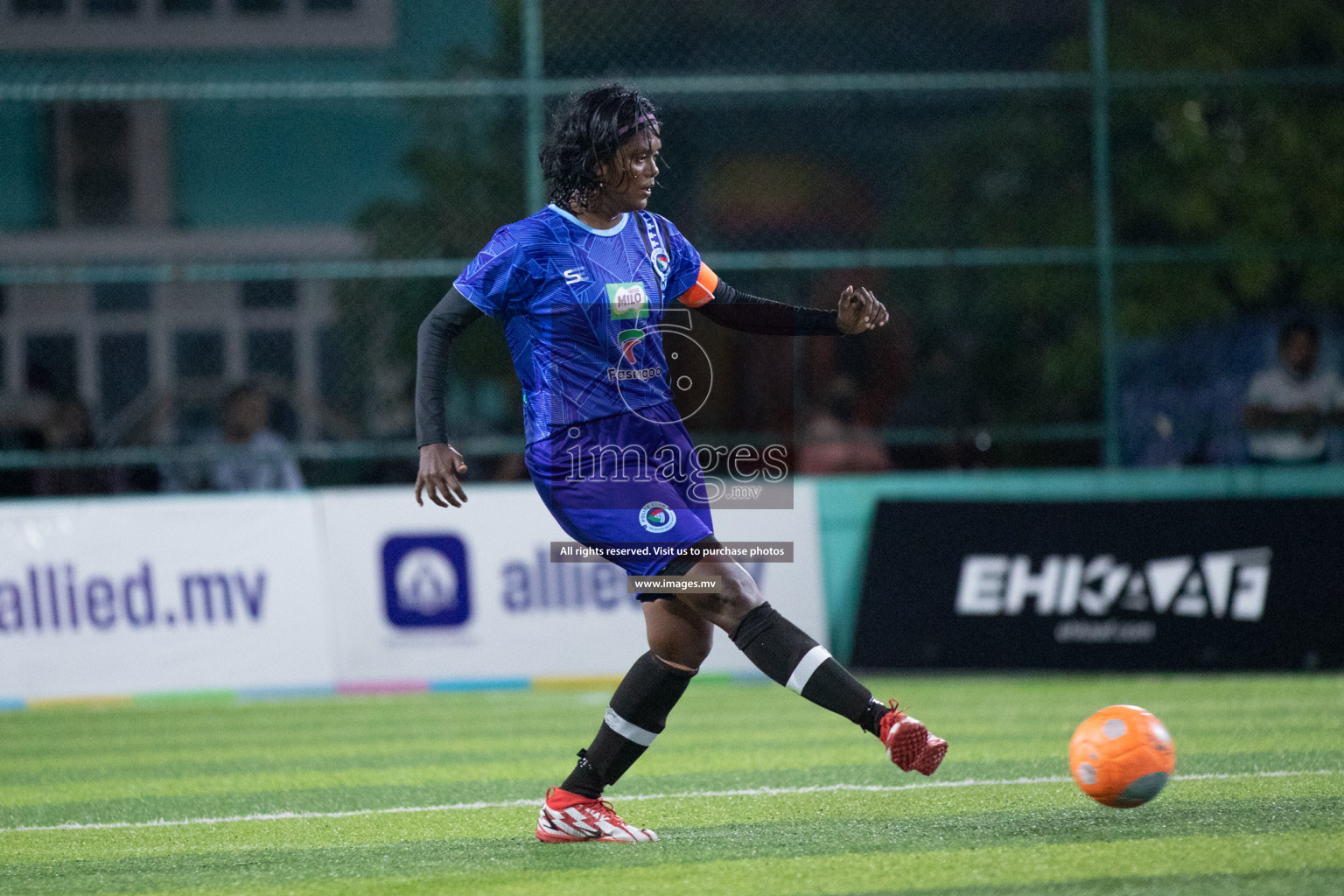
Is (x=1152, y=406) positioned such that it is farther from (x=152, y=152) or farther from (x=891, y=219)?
(x=152, y=152)

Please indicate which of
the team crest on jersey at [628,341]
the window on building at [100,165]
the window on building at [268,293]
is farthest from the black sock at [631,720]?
the window on building at [100,165]

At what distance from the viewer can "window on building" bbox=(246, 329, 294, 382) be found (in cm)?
1344

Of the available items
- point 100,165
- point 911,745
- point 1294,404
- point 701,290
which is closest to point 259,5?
point 100,165

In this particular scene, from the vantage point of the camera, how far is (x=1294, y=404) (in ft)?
38.7

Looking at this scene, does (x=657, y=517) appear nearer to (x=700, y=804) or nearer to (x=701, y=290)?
(x=701, y=290)

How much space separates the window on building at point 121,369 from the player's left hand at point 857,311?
9.10 meters

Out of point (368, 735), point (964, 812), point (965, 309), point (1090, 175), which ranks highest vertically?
point (1090, 175)

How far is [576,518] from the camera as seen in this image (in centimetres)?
499

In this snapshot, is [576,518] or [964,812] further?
[964,812]

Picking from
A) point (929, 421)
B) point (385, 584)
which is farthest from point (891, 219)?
point (385, 584)

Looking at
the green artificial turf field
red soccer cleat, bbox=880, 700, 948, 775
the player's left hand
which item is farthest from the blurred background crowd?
red soccer cleat, bbox=880, 700, 948, 775

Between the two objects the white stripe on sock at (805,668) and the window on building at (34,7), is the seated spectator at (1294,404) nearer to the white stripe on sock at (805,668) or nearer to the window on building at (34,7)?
the white stripe on sock at (805,668)

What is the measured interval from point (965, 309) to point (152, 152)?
906cm

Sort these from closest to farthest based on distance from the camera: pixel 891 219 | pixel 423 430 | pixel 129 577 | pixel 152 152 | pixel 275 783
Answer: pixel 423 430 < pixel 275 783 < pixel 129 577 < pixel 891 219 < pixel 152 152
